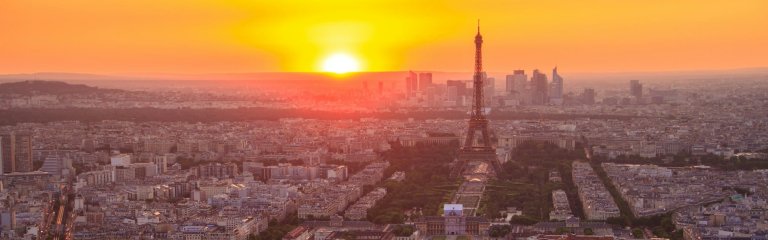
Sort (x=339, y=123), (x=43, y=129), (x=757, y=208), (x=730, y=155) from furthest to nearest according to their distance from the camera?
1. (x=339, y=123)
2. (x=43, y=129)
3. (x=730, y=155)
4. (x=757, y=208)

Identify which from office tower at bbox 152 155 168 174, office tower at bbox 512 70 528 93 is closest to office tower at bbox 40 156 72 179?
office tower at bbox 152 155 168 174

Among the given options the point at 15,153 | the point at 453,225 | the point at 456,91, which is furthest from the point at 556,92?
the point at 453,225

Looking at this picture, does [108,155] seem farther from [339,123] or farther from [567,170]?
[339,123]

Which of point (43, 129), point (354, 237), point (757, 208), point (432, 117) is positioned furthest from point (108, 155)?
point (432, 117)

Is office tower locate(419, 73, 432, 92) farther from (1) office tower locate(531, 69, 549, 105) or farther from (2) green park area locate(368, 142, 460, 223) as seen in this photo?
(2) green park area locate(368, 142, 460, 223)

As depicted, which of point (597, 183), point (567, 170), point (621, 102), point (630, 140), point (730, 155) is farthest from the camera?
point (621, 102)

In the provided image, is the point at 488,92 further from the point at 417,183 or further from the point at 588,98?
the point at 417,183

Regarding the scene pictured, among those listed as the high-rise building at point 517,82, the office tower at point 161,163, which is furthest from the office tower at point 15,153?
the high-rise building at point 517,82
